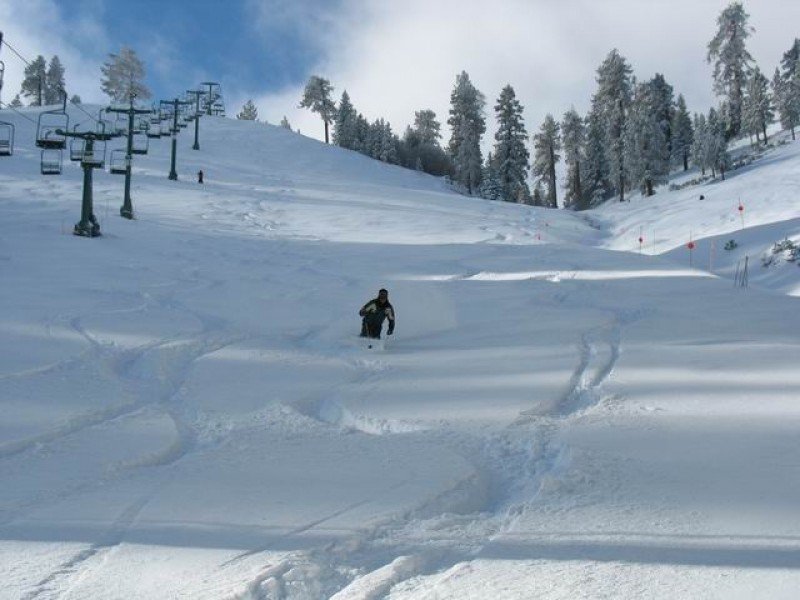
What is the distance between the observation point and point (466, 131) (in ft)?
222

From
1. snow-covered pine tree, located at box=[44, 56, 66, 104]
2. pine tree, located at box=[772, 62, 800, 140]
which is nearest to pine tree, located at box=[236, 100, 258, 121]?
snow-covered pine tree, located at box=[44, 56, 66, 104]

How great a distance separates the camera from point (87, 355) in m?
8.95

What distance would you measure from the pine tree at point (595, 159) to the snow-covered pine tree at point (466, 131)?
10287 millimetres

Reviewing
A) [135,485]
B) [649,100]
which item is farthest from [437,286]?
[649,100]

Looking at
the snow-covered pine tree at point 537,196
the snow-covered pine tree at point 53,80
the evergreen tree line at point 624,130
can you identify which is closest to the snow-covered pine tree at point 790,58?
the evergreen tree line at point 624,130

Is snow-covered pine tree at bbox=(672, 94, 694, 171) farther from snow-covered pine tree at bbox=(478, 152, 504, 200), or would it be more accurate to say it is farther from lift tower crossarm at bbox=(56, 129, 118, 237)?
lift tower crossarm at bbox=(56, 129, 118, 237)

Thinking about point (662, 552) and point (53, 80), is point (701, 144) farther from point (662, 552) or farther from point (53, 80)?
point (53, 80)

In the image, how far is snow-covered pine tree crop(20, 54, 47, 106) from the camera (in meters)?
87.8

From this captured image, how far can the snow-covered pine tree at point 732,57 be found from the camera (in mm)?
63562

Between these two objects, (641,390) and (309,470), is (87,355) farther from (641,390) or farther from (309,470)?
(641,390)

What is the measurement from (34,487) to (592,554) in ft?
12.1

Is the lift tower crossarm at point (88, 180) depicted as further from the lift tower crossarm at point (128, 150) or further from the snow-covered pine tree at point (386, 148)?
the snow-covered pine tree at point (386, 148)

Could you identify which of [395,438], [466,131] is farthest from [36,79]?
[395,438]

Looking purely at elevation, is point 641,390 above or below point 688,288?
below
